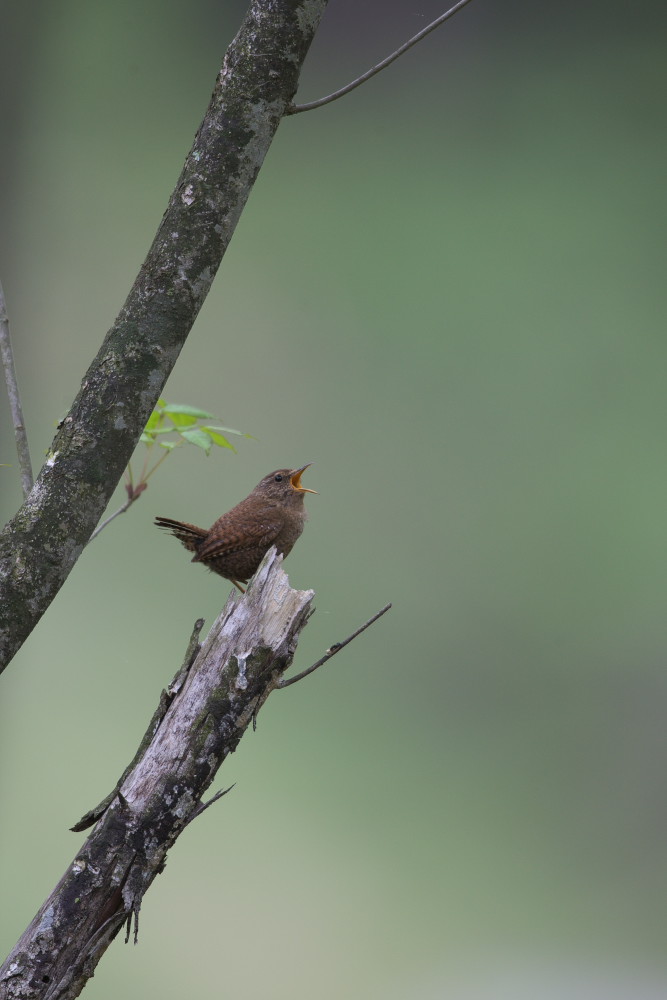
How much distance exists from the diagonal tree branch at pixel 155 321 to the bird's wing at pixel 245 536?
21.4 inches

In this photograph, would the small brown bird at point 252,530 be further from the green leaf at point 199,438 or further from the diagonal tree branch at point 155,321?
the diagonal tree branch at point 155,321

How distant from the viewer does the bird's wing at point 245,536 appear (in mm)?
1785

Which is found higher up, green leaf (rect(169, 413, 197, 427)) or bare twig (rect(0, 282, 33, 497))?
green leaf (rect(169, 413, 197, 427))

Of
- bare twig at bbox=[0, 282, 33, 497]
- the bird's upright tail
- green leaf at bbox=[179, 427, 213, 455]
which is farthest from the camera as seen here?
the bird's upright tail

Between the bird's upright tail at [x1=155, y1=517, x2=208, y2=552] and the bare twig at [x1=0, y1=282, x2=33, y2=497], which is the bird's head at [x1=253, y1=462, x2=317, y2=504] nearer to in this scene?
the bird's upright tail at [x1=155, y1=517, x2=208, y2=552]

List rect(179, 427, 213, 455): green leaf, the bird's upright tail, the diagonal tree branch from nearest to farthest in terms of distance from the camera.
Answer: the diagonal tree branch < rect(179, 427, 213, 455): green leaf < the bird's upright tail

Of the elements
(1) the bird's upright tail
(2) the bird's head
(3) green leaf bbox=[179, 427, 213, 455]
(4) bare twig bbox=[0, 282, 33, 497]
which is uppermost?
(2) the bird's head

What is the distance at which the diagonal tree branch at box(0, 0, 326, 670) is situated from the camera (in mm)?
1210

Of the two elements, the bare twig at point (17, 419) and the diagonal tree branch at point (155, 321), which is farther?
the bare twig at point (17, 419)

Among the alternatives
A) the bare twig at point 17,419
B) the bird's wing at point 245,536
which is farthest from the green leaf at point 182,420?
the bare twig at point 17,419

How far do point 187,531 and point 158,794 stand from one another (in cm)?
70

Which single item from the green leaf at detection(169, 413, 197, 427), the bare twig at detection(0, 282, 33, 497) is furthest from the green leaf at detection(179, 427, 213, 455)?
the bare twig at detection(0, 282, 33, 497)

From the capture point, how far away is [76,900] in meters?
1.22

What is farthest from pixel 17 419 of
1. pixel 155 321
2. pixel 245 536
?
pixel 245 536
